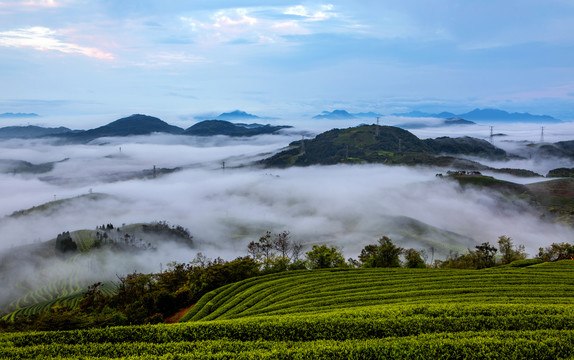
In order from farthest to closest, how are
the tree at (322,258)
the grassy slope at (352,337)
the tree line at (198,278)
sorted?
the tree at (322,258) → the tree line at (198,278) → the grassy slope at (352,337)

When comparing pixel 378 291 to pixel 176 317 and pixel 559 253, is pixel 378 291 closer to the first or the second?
pixel 176 317

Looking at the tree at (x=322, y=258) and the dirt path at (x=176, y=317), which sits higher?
the tree at (x=322, y=258)

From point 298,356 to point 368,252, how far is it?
6441 cm

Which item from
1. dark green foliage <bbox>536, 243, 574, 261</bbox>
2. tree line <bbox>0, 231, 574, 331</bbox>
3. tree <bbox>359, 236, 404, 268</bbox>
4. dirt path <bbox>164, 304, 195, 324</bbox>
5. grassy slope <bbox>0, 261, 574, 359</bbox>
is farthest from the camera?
tree <bbox>359, 236, 404, 268</bbox>

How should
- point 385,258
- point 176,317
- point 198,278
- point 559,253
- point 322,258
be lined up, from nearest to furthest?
point 176,317, point 198,278, point 559,253, point 322,258, point 385,258

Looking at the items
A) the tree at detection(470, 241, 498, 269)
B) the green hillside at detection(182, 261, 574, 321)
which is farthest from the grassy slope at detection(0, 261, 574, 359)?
the tree at detection(470, 241, 498, 269)

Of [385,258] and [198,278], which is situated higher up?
[385,258]

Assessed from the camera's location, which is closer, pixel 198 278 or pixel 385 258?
pixel 198 278

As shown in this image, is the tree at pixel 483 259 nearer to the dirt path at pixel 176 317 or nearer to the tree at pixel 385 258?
the tree at pixel 385 258

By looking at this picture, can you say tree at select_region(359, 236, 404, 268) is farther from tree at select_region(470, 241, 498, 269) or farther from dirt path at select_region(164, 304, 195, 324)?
dirt path at select_region(164, 304, 195, 324)

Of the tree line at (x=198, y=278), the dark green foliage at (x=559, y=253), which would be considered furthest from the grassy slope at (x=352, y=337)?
the dark green foliage at (x=559, y=253)

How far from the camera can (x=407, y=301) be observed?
38594 millimetres

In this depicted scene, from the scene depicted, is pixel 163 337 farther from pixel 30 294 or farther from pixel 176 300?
pixel 30 294

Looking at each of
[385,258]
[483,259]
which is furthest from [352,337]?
[483,259]
